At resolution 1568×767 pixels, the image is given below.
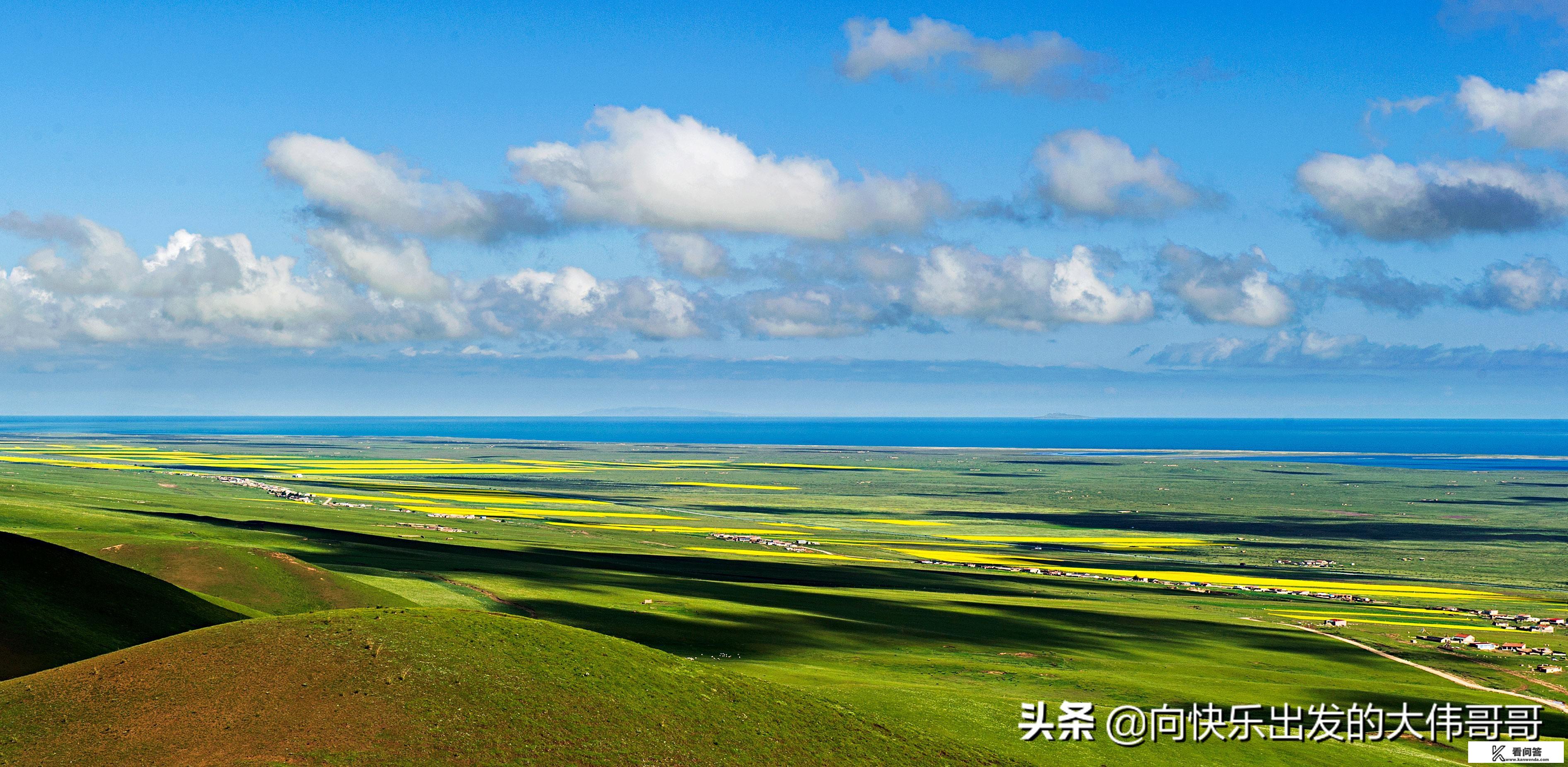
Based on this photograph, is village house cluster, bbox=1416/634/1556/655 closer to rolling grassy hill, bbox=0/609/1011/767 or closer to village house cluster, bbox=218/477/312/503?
rolling grassy hill, bbox=0/609/1011/767

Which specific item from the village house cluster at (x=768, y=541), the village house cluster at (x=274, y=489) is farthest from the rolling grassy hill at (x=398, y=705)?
the village house cluster at (x=274, y=489)

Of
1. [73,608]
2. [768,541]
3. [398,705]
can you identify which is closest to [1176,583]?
[768,541]

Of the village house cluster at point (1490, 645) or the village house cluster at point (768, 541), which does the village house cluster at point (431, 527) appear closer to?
the village house cluster at point (768, 541)

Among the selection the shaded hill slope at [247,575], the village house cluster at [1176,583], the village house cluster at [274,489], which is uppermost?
the shaded hill slope at [247,575]

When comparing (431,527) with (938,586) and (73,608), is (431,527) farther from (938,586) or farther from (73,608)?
(73,608)

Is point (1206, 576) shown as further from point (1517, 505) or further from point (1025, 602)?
point (1517, 505)

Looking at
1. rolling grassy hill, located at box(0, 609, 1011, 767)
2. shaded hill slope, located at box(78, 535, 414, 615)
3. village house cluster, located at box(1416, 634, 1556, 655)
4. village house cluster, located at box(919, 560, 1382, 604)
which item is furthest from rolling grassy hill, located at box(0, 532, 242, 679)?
village house cluster, located at box(919, 560, 1382, 604)
